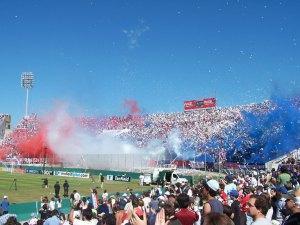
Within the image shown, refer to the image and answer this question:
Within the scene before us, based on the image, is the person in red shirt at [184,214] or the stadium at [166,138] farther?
the stadium at [166,138]

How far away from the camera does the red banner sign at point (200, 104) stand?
119 m

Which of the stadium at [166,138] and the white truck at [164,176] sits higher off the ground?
the stadium at [166,138]


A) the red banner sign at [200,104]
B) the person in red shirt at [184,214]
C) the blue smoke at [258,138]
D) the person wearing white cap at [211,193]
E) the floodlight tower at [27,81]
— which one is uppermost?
the floodlight tower at [27,81]

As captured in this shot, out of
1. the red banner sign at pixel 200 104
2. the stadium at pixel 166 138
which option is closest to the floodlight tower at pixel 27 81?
the stadium at pixel 166 138

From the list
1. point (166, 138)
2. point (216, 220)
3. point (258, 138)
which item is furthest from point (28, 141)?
point (216, 220)

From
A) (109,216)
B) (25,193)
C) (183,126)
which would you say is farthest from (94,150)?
(109,216)

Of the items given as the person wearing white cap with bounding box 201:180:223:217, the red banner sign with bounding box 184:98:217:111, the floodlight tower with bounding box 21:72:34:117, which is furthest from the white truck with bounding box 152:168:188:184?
the floodlight tower with bounding box 21:72:34:117

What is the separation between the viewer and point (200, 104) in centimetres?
12269

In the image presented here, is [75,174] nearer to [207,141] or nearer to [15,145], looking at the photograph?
[207,141]

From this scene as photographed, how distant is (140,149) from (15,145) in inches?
1382

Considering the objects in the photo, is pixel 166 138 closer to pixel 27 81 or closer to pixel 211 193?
pixel 27 81

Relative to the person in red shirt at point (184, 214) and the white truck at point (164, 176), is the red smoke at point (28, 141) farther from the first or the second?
the person in red shirt at point (184, 214)

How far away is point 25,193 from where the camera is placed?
131 feet

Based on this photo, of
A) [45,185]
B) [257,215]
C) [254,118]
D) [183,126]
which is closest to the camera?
[257,215]
